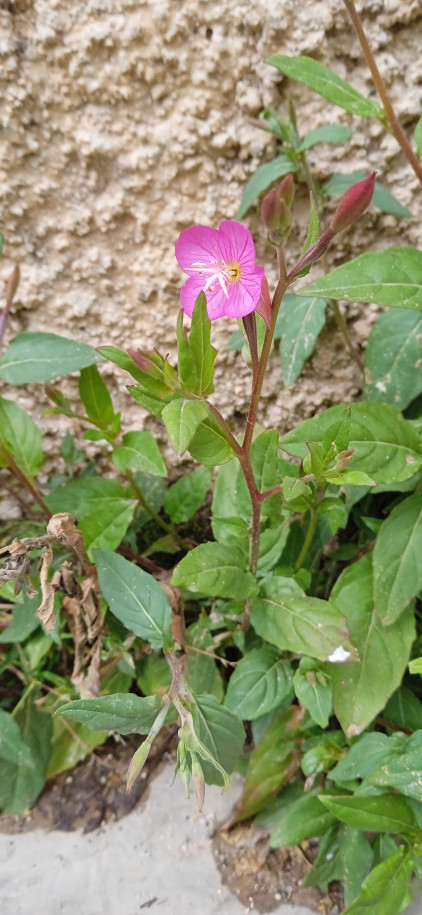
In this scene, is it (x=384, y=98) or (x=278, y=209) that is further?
(x=384, y=98)

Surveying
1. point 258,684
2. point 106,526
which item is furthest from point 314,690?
point 106,526

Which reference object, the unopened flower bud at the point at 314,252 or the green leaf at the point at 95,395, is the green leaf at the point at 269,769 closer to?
the green leaf at the point at 95,395

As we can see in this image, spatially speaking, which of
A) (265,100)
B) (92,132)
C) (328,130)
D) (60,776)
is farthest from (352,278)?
(60,776)

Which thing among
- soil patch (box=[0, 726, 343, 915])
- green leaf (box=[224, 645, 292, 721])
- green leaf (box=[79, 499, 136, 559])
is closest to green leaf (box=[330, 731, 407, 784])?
green leaf (box=[224, 645, 292, 721])

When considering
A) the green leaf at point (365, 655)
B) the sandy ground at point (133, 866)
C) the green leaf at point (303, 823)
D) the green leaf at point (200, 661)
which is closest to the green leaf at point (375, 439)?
the green leaf at point (365, 655)

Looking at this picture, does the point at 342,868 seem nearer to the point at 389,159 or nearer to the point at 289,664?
the point at 289,664

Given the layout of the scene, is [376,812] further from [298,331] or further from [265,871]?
[298,331]

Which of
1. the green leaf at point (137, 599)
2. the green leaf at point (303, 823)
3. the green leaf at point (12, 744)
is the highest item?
the green leaf at point (137, 599)
